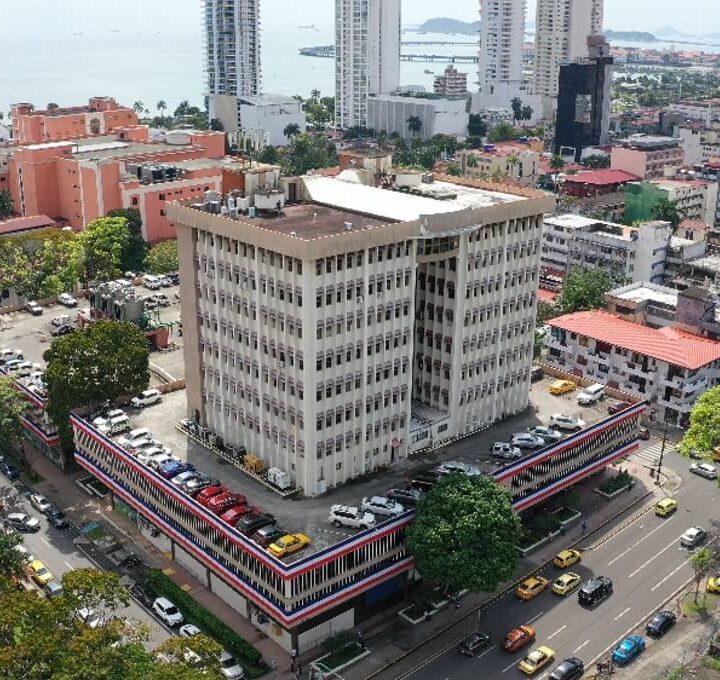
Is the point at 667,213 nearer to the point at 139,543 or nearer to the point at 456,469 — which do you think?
the point at 456,469

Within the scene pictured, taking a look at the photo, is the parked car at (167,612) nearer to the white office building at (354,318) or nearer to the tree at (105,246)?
the white office building at (354,318)

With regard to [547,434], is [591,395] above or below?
above

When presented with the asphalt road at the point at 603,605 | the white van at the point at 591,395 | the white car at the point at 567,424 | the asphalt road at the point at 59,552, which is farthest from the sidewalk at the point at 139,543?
the white van at the point at 591,395

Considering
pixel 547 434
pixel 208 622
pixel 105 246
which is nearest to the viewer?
pixel 208 622

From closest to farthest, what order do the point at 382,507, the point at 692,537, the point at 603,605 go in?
the point at 382,507 → the point at 603,605 → the point at 692,537

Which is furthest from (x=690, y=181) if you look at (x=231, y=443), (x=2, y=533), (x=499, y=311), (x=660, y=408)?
(x=2, y=533)

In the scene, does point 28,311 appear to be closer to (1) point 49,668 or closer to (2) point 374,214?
(2) point 374,214

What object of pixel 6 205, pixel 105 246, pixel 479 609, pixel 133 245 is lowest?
pixel 479 609

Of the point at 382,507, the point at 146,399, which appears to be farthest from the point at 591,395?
the point at 146,399
